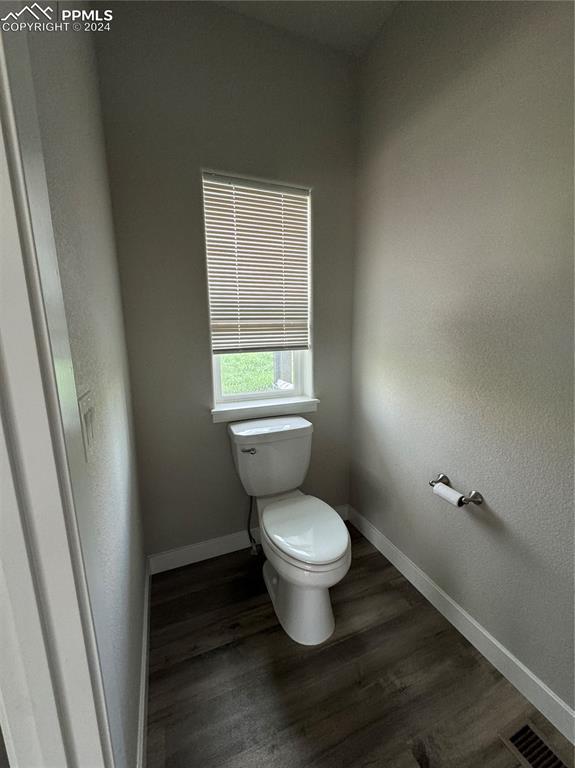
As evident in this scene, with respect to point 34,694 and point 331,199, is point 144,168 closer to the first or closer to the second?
point 331,199

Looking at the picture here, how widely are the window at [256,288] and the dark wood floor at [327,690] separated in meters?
0.99

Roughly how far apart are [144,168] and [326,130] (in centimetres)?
96

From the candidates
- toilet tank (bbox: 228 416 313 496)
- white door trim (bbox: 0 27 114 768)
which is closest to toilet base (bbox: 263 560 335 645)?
toilet tank (bbox: 228 416 313 496)

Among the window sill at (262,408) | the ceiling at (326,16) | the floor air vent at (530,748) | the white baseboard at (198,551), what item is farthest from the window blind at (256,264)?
the floor air vent at (530,748)

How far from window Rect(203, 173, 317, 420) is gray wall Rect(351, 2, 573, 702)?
43cm

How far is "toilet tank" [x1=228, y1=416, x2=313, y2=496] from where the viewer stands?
159 centimetres

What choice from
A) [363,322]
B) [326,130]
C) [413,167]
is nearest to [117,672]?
[363,322]

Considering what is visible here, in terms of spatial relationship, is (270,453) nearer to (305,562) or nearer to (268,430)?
(268,430)

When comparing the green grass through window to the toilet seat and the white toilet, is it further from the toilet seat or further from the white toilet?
the toilet seat

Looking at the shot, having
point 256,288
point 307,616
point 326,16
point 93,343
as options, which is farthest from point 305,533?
point 326,16

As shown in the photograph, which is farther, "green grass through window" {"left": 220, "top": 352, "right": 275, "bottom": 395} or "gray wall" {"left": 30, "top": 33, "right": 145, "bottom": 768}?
"green grass through window" {"left": 220, "top": 352, "right": 275, "bottom": 395}

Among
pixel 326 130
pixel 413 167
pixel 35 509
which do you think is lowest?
pixel 35 509

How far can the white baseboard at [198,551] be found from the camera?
171 cm

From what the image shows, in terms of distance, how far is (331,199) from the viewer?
5.74 feet
